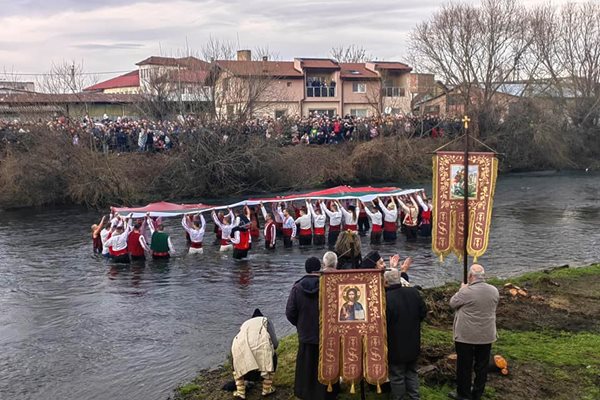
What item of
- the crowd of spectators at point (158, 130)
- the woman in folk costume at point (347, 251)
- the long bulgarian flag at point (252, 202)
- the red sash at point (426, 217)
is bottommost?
the red sash at point (426, 217)

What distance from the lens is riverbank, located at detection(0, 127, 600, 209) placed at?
111 feet

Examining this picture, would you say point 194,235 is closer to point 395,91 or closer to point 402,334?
point 402,334

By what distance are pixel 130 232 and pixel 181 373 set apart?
9.39 meters

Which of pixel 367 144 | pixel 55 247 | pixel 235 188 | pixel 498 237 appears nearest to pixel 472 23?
pixel 367 144

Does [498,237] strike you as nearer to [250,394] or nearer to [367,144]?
[250,394]

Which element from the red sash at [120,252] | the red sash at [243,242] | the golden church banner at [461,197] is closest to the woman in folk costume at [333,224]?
the red sash at [243,242]

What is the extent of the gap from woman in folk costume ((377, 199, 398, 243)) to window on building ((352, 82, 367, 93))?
38.9 metres

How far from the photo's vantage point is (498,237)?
77.6 ft

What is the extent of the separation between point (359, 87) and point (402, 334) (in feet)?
176

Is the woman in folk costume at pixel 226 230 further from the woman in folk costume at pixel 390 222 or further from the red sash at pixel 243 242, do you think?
the woman in folk costume at pixel 390 222

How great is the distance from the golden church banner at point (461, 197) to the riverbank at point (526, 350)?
1738 mm

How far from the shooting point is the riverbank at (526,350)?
8.81 metres

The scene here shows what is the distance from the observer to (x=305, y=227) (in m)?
21.5

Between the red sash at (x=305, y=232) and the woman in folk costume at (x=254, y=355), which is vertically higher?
the woman in folk costume at (x=254, y=355)
